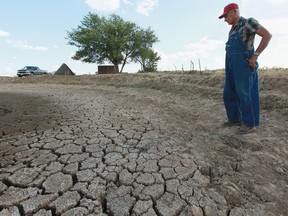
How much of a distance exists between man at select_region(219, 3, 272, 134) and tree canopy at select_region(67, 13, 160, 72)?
2182 centimetres

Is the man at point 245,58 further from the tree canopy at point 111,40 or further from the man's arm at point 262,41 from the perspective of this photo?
the tree canopy at point 111,40

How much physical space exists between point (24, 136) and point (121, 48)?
22.5 metres

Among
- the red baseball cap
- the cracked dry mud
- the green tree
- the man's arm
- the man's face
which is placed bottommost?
the cracked dry mud

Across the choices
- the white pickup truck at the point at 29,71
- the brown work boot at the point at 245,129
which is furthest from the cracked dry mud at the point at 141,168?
the white pickup truck at the point at 29,71

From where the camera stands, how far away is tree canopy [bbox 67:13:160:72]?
78.6ft

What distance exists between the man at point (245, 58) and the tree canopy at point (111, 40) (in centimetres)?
2182

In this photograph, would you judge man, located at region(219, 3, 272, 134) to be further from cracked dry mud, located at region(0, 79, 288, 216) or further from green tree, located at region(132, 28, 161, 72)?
green tree, located at region(132, 28, 161, 72)

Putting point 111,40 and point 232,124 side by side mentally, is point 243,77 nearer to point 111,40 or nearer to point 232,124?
point 232,124

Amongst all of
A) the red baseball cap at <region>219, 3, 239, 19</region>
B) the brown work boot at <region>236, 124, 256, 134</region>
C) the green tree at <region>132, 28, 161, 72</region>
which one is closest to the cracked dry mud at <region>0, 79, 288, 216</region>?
the brown work boot at <region>236, 124, 256, 134</region>

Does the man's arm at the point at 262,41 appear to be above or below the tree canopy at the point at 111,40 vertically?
below

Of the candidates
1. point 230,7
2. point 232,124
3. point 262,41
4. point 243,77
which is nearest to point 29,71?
point 232,124

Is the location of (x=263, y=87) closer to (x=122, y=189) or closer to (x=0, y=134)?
(x=122, y=189)

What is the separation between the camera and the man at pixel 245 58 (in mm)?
2728

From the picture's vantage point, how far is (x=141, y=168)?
7.23 feet
